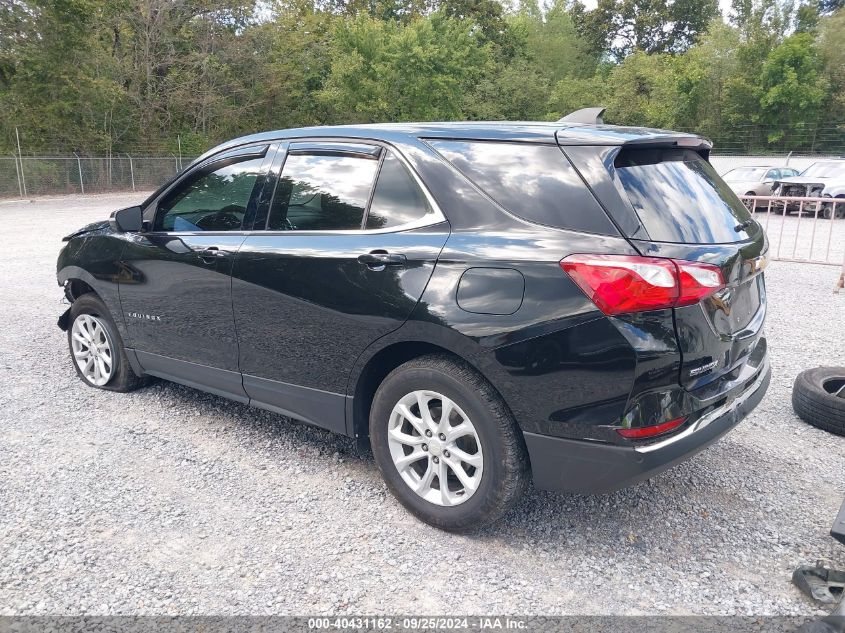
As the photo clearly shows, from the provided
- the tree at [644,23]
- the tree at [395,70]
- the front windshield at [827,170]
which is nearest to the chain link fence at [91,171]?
the front windshield at [827,170]

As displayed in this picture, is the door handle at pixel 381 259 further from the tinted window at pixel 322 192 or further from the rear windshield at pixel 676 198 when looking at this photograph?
the rear windshield at pixel 676 198

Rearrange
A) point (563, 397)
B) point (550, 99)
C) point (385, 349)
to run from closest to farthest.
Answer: point (563, 397)
point (385, 349)
point (550, 99)

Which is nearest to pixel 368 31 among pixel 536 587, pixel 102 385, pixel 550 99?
pixel 550 99

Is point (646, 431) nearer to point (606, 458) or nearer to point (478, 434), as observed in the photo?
point (606, 458)

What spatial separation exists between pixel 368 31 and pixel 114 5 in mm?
13372

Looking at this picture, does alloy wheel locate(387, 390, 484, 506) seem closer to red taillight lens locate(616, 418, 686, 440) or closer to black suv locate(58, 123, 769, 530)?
black suv locate(58, 123, 769, 530)

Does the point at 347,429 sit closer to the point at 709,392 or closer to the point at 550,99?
the point at 709,392

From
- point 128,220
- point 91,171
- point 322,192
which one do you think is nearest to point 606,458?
point 322,192

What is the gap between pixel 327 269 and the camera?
338 cm

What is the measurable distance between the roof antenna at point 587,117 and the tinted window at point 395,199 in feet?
2.86

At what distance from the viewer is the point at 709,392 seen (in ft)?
9.25

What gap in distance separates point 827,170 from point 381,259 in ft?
77.7

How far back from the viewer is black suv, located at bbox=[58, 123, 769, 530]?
2.66 m

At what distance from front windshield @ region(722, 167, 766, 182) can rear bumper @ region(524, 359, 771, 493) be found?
2290 cm
